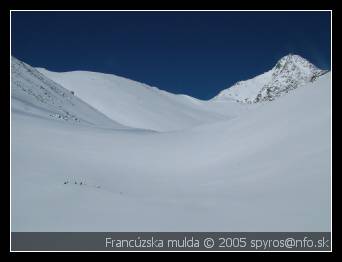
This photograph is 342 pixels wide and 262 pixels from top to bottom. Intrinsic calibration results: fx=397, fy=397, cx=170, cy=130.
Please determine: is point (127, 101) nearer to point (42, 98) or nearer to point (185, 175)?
point (42, 98)

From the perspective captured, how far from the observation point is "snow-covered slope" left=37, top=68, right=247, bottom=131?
197 ft

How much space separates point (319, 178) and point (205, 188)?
3137 millimetres

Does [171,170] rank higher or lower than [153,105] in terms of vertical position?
lower

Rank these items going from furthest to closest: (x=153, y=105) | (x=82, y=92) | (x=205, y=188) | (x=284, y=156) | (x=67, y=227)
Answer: (x=153, y=105), (x=82, y=92), (x=284, y=156), (x=205, y=188), (x=67, y=227)

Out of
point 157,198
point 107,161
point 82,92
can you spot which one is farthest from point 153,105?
point 157,198
